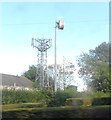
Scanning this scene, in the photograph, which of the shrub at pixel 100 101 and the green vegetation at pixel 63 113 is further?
the shrub at pixel 100 101

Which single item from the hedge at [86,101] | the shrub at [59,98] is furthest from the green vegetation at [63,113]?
the shrub at [59,98]

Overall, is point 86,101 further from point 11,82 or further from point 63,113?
point 11,82

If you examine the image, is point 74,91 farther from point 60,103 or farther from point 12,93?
point 12,93

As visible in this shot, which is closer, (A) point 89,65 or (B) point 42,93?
(A) point 89,65

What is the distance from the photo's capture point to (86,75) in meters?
9.84

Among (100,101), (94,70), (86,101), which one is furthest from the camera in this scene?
(94,70)

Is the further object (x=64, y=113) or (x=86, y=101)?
(x=86, y=101)

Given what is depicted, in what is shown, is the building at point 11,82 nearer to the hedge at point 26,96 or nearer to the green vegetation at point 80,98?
the hedge at point 26,96

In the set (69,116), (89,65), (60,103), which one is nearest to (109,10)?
(69,116)

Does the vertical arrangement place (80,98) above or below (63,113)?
above

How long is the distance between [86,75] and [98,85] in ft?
2.33

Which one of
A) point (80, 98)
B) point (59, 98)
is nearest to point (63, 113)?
point (80, 98)

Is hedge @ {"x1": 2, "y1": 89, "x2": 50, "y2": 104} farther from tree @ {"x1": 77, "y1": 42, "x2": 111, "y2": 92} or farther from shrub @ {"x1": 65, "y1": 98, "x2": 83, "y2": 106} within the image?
tree @ {"x1": 77, "y1": 42, "x2": 111, "y2": 92}

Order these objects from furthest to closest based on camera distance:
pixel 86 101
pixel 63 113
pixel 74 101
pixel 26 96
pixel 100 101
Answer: pixel 26 96 < pixel 74 101 < pixel 86 101 < pixel 100 101 < pixel 63 113
